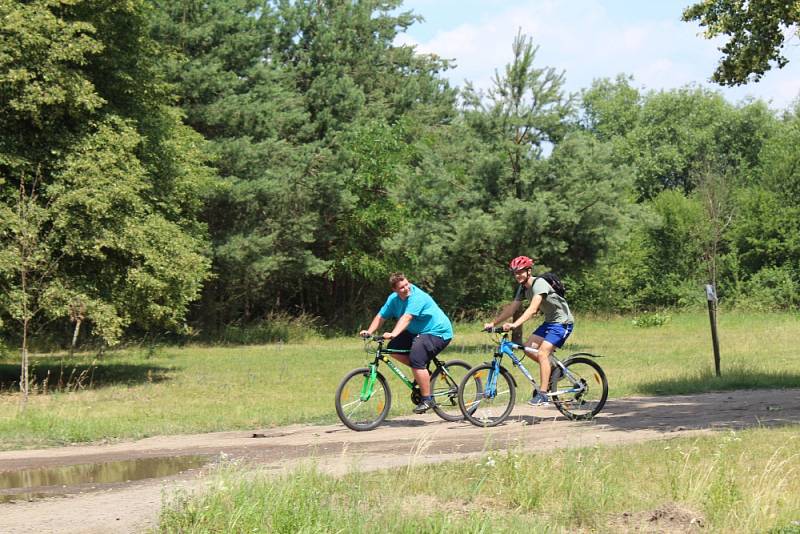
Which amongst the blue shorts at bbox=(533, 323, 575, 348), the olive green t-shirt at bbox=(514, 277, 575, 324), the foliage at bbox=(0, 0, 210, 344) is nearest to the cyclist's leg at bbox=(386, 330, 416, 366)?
the olive green t-shirt at bbox=(514, 277, 575, 324)

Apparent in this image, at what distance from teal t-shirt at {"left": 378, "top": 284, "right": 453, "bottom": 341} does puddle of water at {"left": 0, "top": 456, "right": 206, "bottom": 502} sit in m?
3.21

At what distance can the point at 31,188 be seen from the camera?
2169 cm

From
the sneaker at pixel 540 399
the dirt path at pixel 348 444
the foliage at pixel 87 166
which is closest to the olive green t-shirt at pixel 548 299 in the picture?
the sneaker at pixel 540 399

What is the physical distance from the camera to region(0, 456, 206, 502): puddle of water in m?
9.13

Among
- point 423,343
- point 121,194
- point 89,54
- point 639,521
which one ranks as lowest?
point 639,521

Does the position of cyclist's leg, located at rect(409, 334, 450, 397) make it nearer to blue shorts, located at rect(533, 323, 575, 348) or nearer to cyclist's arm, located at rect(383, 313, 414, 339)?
cyclist's arm, located at rect(383, 313, 414, 339)

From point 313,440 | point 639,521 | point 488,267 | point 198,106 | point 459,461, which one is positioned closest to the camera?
point 639,521

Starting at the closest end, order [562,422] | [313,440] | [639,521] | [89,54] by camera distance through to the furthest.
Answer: [639,521], [313,440], [562,422], [89,54]

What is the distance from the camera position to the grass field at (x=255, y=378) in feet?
45.9

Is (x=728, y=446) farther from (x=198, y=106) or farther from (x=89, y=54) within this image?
(x=198, y=106)

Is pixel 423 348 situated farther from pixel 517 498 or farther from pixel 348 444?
pixel 517 498

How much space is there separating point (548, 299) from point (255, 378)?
11275 mm

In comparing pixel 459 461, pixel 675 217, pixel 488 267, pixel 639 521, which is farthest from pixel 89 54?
pixel 675 217

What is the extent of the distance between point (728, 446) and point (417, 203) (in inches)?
871
